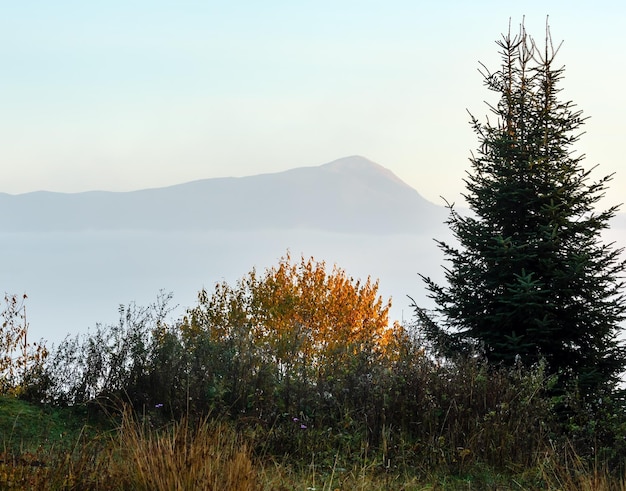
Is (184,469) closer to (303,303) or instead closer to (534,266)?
(534,266)

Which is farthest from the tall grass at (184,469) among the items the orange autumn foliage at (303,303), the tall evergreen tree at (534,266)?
the orange autumn foliage at (303,303)

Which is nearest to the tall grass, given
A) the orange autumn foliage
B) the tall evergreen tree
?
the tall evergreen tree

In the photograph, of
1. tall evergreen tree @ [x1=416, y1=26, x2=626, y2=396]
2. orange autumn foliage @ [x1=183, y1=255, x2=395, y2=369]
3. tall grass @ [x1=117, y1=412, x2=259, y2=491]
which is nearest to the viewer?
tall grass @ [x1=117, y1=412, x2=259, y2=491]

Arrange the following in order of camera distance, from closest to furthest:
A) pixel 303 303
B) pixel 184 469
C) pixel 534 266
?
pixel 184 469
pixel 534 266
pixel 303 303

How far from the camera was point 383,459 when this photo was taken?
24.2 feet

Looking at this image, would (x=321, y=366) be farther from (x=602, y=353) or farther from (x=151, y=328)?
(x=602, y=353)

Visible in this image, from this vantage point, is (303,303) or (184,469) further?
(303,303)

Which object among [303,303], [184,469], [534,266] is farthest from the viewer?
[303,303]

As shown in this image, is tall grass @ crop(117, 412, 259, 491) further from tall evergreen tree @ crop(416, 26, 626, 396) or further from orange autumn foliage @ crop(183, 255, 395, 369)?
orange autumn foliage @ crop(183, 255, 395, 369)

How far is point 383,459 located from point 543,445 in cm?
193

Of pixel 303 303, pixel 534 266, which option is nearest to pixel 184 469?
pixel 534 266

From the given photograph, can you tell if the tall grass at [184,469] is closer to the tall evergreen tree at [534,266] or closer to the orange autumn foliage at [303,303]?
the tall evergreen tree at [534,266]

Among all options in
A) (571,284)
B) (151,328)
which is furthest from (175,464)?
(571,284)

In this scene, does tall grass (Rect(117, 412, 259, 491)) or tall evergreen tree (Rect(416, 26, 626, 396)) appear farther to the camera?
tall evergreen tree (Rect(416, 26, 626, 396))
